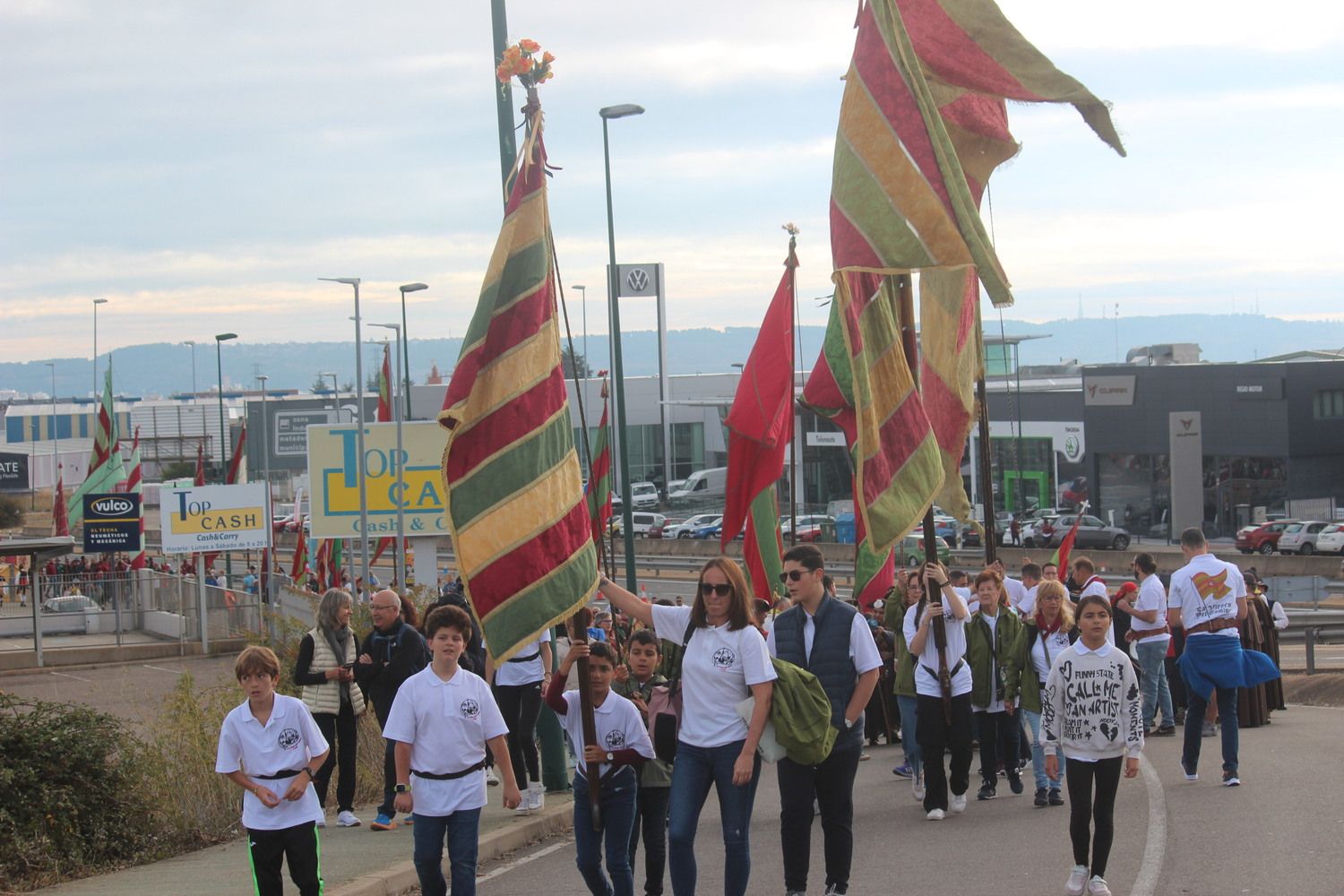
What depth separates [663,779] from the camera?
755cm

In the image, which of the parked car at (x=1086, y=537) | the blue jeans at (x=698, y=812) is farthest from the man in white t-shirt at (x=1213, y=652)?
the parked car at (x=1086, y=537)

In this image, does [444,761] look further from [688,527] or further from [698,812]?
[688,527]

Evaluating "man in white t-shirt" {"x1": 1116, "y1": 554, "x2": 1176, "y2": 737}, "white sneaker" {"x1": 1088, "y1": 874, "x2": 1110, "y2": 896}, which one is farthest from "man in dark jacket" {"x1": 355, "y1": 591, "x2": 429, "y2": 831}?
"man in white t-shirt" {"x1": 1116, "y1": 554, "x2": 1176, "y2": 737}

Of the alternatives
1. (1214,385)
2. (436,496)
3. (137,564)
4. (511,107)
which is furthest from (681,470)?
(511,107)

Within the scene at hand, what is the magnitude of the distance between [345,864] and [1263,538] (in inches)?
1942

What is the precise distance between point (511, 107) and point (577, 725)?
21.5 ft

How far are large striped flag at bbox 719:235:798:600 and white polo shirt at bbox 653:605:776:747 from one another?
8397 mm

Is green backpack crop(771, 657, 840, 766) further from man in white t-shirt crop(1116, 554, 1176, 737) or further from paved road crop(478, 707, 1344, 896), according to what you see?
man in white t-shirt crop(1116, 554, 1176, 737)

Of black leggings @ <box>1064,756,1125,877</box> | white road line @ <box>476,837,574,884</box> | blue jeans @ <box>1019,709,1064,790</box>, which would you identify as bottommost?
white road line @ <box>476,837,574,884</box>

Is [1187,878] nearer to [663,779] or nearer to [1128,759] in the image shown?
[1128,759]

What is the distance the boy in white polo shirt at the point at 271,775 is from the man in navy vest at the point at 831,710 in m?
2.25

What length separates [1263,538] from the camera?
5291 centimetres

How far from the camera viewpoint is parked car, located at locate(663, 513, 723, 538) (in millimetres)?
69812

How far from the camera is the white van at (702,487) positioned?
88125 mm
